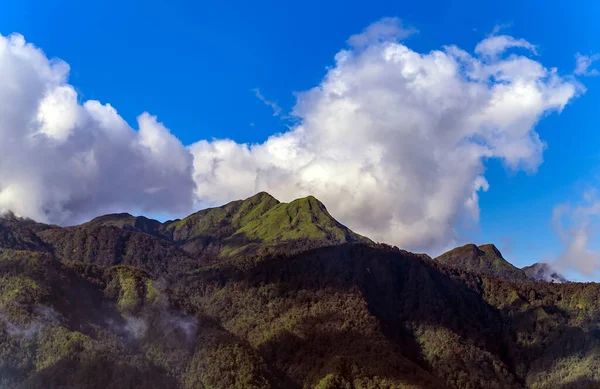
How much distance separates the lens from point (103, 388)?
196750mm

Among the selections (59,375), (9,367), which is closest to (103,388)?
(59,375)

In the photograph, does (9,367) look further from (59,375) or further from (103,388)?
(103,388)

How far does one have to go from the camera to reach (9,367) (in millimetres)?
198250

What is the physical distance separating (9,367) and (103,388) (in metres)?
32.6

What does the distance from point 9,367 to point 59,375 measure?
1756cm

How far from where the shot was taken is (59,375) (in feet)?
645
